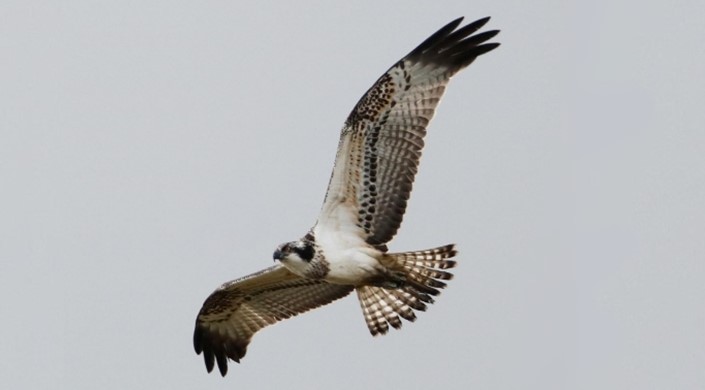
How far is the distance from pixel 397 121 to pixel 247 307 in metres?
2.98

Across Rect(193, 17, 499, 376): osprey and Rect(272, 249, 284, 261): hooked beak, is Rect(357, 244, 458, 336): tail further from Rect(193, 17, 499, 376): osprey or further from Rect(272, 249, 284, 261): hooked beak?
Rect(272, 249, 284, 261): hooked beak

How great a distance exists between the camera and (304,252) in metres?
14.6

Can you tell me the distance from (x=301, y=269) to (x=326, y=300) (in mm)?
1511

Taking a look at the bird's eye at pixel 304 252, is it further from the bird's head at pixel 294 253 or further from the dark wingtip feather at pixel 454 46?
the dark wingtip feather at pixel 454 46

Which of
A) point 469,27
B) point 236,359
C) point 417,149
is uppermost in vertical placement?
point 469,27

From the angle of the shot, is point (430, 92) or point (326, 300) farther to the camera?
point (326, 300)

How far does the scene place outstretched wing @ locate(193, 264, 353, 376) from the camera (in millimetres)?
15992

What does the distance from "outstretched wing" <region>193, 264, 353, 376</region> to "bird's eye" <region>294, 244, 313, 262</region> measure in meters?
1.13

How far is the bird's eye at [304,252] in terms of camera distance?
48.0 ft

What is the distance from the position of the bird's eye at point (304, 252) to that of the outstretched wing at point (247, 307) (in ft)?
3.72

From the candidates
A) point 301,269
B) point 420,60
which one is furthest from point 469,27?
point 301,269

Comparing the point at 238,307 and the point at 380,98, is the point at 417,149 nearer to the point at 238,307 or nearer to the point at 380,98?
the point at 380,98

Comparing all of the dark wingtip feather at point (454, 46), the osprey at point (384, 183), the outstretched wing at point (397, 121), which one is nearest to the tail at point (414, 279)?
the osprey at point (384, 183)

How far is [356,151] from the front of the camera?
1437 cm
